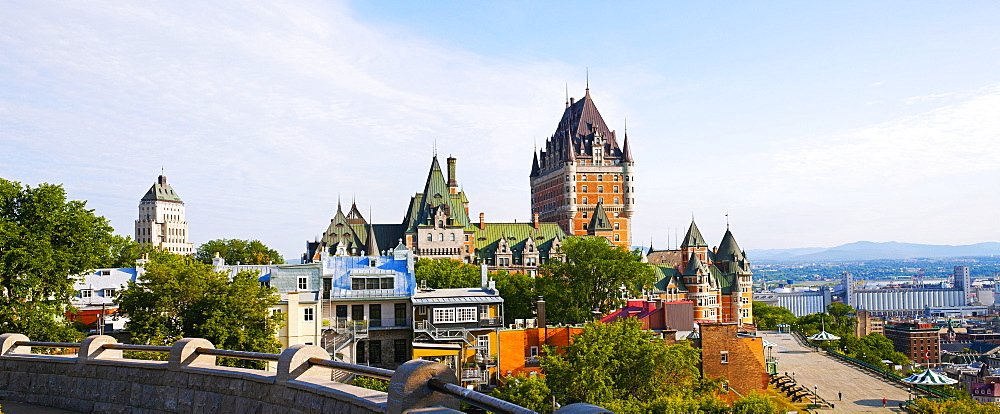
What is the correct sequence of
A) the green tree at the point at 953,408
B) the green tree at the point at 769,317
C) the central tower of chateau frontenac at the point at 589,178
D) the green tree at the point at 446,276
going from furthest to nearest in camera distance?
the central tower of chateau frontenac at the point at 589,178 < the green tree at the point at 769,317 < the green tree at the point at 446,276 < the green tree at the point at 953,408

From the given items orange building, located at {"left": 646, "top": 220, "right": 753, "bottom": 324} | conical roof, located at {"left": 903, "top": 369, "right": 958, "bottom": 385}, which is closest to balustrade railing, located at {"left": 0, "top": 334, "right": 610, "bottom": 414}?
conical roof, located at {"left": 903, "top": 369, "right": 958, "bottom": 385}

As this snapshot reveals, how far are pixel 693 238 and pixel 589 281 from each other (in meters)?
55.8

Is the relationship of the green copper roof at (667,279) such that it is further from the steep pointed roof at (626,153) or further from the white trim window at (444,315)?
the white trim window at (444,315)

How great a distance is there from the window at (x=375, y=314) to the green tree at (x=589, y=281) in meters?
22.9

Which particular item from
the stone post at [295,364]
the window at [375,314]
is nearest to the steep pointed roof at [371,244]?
the window at [375,314]

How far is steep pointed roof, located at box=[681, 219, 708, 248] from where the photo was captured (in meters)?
122

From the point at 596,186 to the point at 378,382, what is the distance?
10794 centimetres

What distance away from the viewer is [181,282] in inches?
1439

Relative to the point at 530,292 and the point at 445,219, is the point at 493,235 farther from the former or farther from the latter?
the point at 530,292

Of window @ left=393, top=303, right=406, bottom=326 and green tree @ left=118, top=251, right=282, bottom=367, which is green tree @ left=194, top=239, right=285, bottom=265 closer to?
window @ left=393, top=303, right=406, bottom=326

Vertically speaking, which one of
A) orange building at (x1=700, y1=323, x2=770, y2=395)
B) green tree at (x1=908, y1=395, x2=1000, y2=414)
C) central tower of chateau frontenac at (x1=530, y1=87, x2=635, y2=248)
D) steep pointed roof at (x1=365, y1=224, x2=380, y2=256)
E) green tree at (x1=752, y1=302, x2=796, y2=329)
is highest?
central tower of chateau frontenac at (x1=530, y1=87, x2=635, y2=248)

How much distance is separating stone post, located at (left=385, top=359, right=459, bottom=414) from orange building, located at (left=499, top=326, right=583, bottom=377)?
116ft

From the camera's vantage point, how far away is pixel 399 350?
47.8 metres

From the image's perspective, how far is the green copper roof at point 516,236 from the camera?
118 meters
